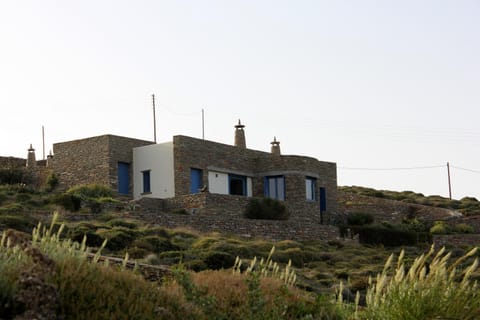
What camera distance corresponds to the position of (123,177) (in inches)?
1911

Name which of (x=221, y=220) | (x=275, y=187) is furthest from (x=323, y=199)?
(x=221, y=220)

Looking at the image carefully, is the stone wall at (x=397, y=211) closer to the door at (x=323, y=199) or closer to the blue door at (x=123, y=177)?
the door at (x=323, y=199)

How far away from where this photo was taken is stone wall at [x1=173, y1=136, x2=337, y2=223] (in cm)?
4734

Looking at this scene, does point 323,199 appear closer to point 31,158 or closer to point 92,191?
point 92,191

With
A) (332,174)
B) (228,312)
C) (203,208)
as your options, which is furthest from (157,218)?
(228,312)

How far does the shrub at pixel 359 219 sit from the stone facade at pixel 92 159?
12258mm

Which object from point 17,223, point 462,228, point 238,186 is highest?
point 238,186

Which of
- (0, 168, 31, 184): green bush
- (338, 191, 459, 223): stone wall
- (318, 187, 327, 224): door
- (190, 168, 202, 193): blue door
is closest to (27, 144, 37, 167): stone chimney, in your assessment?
(0, 168, 31, 184): green bush

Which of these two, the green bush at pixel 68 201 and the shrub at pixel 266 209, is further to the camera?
the shrub at pixel 266 209

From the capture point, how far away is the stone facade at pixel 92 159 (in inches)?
1871

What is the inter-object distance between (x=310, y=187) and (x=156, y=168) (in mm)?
9689

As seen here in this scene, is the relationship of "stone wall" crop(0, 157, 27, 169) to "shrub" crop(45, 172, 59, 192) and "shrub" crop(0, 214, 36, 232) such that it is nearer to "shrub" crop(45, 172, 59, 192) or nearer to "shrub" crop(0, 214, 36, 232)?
"shrub" crop(45, 172, 59, 192)

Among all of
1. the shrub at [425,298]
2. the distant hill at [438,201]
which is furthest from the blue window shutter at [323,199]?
the shrub at [425,298]

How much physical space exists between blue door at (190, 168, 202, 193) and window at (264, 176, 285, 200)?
5.01 meters
